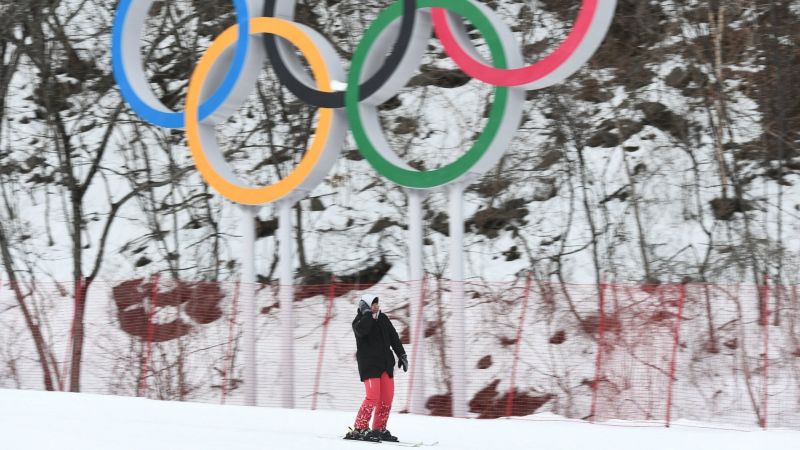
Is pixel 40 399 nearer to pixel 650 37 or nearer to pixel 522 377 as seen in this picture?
pixel 522 377

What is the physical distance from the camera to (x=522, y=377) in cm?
1908

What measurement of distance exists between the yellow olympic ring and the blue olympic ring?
0.18 meters

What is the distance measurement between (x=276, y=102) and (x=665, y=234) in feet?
37.0

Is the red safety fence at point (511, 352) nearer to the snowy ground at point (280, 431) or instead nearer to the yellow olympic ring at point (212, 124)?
the snowy ground at point (280, 431)

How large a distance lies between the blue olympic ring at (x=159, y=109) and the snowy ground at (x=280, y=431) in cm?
493

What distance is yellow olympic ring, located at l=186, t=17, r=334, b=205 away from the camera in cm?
1747

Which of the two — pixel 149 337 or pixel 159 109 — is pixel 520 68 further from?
pixel 149 337

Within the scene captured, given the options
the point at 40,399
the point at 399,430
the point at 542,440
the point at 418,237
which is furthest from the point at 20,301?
the point at 542,440

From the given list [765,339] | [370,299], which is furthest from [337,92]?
[765,339]

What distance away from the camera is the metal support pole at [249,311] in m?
18.1

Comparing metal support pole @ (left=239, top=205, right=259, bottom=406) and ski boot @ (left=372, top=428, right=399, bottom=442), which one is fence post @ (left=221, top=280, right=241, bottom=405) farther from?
ski boot @ (left=372, top=428, right=399, bottom=442)

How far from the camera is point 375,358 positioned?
42.0ft

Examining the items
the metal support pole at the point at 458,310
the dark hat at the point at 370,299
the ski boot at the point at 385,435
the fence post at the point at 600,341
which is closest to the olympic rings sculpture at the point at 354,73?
the metal support pole at the point at 458,310

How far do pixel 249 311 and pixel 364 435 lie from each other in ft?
19.3
